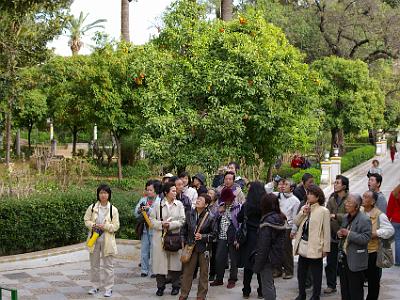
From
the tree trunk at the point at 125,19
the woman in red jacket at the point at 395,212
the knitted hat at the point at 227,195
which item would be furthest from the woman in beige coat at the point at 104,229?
the tree trunk at the point at 125,19

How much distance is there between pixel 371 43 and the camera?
38812mm

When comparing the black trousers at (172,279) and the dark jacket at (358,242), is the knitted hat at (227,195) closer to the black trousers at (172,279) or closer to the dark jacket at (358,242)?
the black trousers at (172,279)

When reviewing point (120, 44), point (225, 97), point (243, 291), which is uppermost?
point (120, 44)

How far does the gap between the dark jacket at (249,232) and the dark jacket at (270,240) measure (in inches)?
30.7

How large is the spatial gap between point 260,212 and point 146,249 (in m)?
2.55

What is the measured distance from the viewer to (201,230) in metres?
9.02

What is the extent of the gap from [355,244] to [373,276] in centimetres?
94

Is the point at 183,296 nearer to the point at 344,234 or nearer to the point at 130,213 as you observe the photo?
the point at 344,234

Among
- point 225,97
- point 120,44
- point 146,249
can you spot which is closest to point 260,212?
point 146,249

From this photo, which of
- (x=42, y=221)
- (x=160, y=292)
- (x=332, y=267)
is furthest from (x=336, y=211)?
(x=42, y=221)

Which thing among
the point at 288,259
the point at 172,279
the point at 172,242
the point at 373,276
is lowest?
the point at 172,279

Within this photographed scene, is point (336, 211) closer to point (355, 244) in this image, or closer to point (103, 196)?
point (355, 244)

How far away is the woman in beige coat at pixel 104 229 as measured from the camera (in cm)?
945

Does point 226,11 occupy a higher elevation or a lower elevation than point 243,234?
higher
